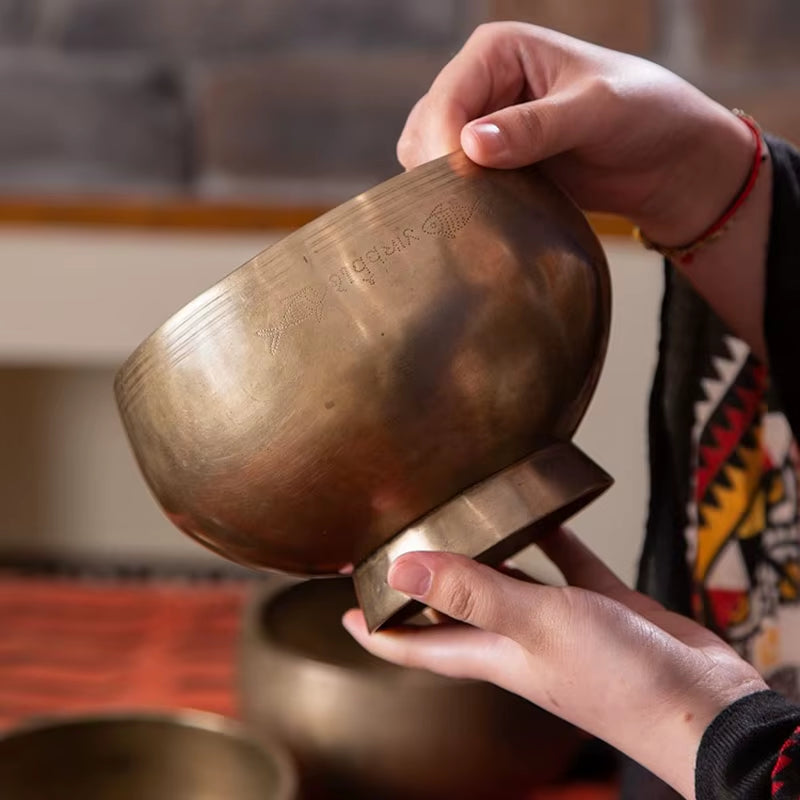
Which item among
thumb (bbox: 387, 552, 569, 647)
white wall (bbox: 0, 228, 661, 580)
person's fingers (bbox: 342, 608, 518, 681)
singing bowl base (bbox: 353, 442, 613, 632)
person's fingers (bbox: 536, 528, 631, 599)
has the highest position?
singing bowl base (bbox: 353, 442, 613, 632)

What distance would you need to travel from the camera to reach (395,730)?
800mm

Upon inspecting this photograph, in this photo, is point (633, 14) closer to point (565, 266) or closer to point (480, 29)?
point (480, 29)

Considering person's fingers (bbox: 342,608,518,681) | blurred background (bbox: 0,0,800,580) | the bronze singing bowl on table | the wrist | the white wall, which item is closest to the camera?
the bronze singing bowl on table

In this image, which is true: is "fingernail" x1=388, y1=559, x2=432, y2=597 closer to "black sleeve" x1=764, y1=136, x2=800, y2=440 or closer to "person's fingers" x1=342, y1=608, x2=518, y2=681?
"person's fingers" x1=342, y1=608, x2=518, y2=681

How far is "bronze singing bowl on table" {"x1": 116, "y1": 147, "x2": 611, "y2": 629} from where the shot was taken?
1.69 feet

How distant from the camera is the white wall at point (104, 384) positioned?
128cm

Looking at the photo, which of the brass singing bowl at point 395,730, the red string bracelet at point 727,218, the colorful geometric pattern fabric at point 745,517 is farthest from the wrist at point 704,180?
the brass singing bowl at point 395,730

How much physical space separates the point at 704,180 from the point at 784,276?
9cm

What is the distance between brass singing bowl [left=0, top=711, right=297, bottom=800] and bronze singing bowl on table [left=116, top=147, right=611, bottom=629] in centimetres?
29

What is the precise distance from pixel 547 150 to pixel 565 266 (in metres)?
0.08

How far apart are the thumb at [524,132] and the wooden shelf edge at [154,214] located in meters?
0.78

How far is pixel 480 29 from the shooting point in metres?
0.71

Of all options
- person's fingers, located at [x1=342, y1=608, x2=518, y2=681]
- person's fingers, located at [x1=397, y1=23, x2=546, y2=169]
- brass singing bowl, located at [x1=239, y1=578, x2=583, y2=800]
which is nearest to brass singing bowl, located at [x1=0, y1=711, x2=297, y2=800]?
brass singing bowl, located at [x1=239, y1=578, x2=583, y2=800]

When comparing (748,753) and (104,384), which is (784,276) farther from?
(104,384)
